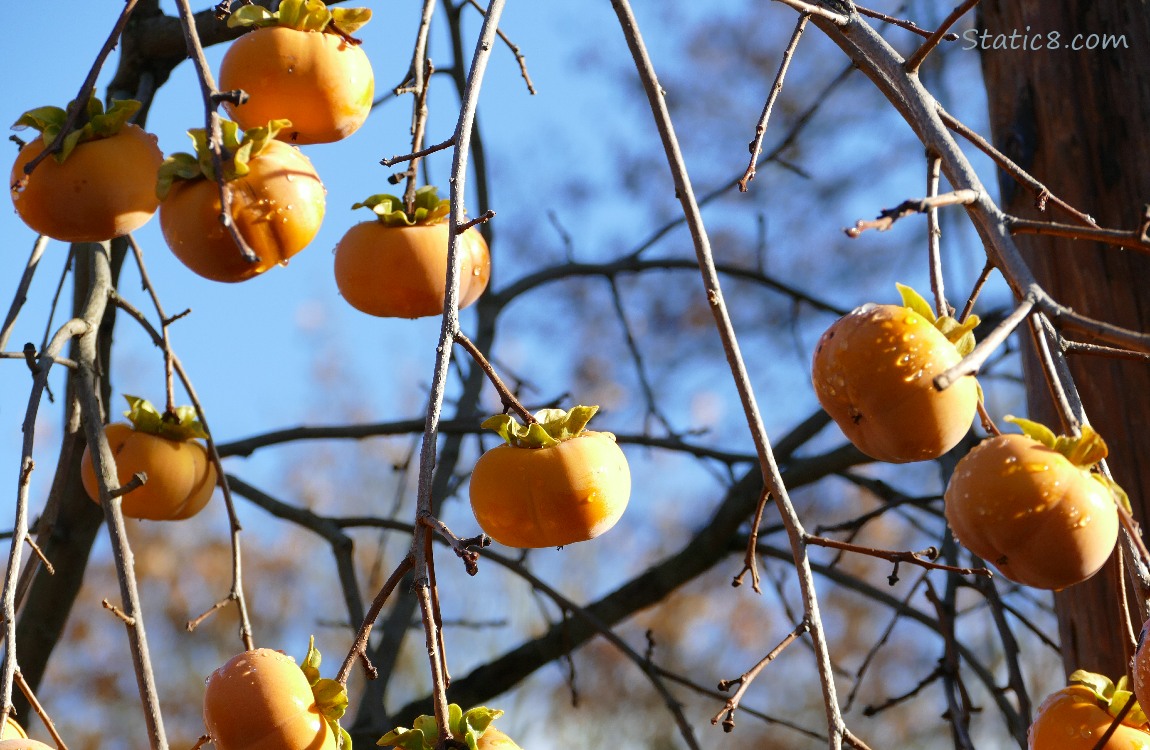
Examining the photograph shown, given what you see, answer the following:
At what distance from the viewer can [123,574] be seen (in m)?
1.18

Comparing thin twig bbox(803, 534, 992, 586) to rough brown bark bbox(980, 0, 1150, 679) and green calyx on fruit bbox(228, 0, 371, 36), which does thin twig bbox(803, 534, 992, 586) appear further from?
rough brown bark bbox(980, 0, 1150, 679)

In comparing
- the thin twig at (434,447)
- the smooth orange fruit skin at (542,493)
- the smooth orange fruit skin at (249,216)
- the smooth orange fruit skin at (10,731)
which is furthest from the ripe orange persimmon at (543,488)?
the smooth orange fruit skin at (10,731)

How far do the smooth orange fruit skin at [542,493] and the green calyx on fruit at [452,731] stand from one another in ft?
0.46

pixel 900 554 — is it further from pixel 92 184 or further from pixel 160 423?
pixel 160 423

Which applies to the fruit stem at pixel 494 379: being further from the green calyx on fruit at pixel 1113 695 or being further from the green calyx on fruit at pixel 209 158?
the green calyx on fruit at pixel 1113 695

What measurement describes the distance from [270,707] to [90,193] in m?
0.46

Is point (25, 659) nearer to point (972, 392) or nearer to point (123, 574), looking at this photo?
point (123, 574)

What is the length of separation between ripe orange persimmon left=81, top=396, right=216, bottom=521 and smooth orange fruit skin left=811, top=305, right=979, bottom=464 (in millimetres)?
1011

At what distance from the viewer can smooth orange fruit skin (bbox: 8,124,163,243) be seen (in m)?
0.98

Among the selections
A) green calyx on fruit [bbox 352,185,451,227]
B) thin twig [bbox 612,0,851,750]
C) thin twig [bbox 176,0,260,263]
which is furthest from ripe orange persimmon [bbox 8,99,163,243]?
thin twig [bbox 612,0,851,750]

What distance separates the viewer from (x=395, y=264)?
1178 millimetres

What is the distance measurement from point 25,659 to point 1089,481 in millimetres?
2003

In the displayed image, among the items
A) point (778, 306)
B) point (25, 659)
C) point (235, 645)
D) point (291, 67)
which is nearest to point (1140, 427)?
point (291, 67)

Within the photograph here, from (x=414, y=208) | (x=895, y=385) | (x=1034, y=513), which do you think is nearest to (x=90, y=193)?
(x=414, y=208)
